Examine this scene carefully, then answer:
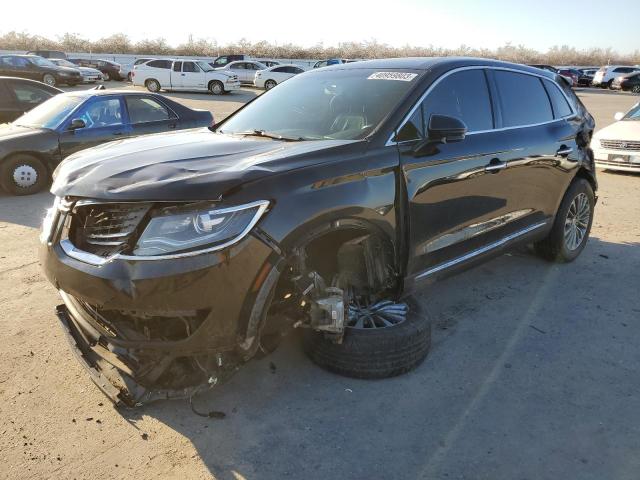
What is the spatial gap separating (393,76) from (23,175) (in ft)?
20.4

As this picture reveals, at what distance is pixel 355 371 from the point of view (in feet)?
10.8

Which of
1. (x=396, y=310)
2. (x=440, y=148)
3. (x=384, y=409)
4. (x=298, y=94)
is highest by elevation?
(x=298, y=94)

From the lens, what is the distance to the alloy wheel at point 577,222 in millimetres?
5410

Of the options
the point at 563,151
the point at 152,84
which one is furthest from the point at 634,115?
the point at 152,84

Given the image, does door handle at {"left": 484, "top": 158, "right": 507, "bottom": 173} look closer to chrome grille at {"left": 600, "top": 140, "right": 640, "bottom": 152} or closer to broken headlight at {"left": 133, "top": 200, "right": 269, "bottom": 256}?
broken headlight at {"left": 133, "top": 200, "right": 269, "bottom": 256}

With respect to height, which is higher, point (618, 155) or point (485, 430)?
point (618, 155)

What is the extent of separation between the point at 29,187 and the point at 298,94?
5506 millimetres

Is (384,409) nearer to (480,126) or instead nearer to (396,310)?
(396,310)

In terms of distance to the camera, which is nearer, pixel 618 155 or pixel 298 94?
pixel 298 94

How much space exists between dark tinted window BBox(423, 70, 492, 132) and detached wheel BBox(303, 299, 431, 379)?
1.39 m

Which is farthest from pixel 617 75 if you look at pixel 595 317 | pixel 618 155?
pixel 595 317

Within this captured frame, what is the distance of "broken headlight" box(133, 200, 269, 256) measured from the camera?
256 centimetres

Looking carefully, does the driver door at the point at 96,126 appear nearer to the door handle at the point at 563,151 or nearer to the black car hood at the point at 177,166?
the black car hood at the point at 177,166

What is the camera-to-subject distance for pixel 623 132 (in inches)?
397
